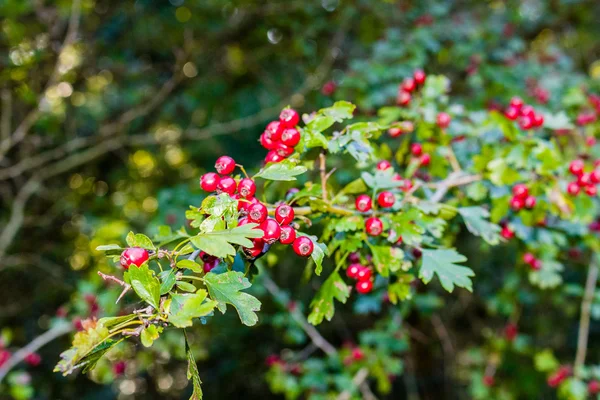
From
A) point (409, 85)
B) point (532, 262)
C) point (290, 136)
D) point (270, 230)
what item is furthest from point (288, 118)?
point (532, 262)

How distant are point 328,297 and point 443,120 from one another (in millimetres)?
1024

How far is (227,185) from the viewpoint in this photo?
3.63 feet

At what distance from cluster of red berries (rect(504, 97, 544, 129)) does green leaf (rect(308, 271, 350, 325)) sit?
1.05 metres

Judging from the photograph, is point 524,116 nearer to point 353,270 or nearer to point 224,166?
point 353,270

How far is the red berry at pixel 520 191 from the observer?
173 cm

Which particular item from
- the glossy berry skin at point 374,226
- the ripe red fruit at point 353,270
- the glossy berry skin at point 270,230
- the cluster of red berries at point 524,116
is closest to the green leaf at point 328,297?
the ripe red fruit at point 353,270

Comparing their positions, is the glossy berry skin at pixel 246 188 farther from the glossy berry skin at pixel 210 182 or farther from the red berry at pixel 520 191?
the red berry at pixel 520 191

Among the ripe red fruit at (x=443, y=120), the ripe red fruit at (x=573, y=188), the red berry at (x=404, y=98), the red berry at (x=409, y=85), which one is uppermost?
the red berry at (x=409, y=85)

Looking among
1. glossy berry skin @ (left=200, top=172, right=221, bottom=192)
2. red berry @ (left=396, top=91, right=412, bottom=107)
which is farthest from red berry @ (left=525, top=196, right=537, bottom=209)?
glossy berry skin @ (left=200, top=172, right=221, bottom=192)

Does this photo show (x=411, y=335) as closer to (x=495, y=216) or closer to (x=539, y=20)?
(x=495, y=216)

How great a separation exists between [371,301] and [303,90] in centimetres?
247

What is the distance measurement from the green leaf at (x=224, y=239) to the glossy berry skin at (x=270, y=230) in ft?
0.14

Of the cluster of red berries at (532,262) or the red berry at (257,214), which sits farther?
the cluster of red berries at (532,262)

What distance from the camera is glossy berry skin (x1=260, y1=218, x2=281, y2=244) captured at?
1.01m
